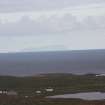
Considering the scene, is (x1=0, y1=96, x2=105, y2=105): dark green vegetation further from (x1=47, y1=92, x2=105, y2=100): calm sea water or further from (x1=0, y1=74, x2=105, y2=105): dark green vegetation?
(x1=47, y1=92, x2=105, y2=100): calm sea water

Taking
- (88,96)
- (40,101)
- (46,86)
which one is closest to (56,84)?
(46,86)

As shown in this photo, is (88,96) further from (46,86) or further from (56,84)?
(56,84)

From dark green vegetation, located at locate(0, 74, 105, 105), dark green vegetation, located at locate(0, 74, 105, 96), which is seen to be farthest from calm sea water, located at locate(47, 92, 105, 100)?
dark green vegetation, located at locate(0, 74, 105, 96)

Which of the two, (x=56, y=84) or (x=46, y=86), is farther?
(x=56, y=84)

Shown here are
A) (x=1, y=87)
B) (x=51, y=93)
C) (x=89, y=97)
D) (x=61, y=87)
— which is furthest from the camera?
(x=1, y=87)

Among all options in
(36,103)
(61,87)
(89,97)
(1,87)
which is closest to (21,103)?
(36,103)

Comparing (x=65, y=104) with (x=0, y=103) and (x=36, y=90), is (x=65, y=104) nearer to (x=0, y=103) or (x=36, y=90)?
(x=0, y=103)

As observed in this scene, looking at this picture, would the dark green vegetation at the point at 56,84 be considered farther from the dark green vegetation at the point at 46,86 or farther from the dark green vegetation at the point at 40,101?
the dark green vegetation at the point at 40,101

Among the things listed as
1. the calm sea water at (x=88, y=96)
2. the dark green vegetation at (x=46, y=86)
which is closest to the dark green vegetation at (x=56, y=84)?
the dark green vegetation at (x=46, y=86)
